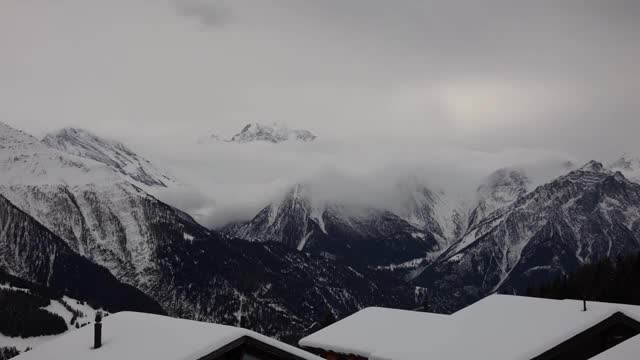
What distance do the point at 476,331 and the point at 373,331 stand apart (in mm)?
6233

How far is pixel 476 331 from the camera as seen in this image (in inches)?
1506

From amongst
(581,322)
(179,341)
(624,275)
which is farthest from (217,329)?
(624,275)

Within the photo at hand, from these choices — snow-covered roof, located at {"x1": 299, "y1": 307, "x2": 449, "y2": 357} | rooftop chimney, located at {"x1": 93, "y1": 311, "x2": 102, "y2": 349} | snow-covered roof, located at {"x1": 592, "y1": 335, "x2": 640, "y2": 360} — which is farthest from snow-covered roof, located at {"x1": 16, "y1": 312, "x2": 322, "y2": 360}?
snow-covered roof, located at {"x1": 299, "y1": 307, "x2": 449, "y2": 357}

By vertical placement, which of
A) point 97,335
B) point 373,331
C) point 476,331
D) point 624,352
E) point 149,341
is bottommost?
point 624,352

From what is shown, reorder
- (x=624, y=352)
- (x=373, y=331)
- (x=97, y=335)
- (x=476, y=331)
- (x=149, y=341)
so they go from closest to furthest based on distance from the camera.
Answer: (x=624, y=352)
(x=149, y=341)
(x=97, y=335)
(x=476, y=331)
(x=373, y=331)

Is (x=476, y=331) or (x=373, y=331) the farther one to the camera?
(x=373, y=331)

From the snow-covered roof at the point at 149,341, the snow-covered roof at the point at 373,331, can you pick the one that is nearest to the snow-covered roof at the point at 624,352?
the snow-covered roof at the point at 149,341

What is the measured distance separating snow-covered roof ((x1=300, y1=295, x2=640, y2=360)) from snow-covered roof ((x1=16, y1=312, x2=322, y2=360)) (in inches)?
493

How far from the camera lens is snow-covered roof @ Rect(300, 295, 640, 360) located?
35.3 metres

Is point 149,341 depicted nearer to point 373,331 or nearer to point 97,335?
point 97,335

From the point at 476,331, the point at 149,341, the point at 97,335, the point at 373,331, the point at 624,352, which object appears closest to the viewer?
the point at 624,352

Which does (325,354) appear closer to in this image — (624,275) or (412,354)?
(412,354)

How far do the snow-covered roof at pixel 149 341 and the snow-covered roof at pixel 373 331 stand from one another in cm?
1517

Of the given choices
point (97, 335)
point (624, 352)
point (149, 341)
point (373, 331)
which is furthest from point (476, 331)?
point (97, 335)
